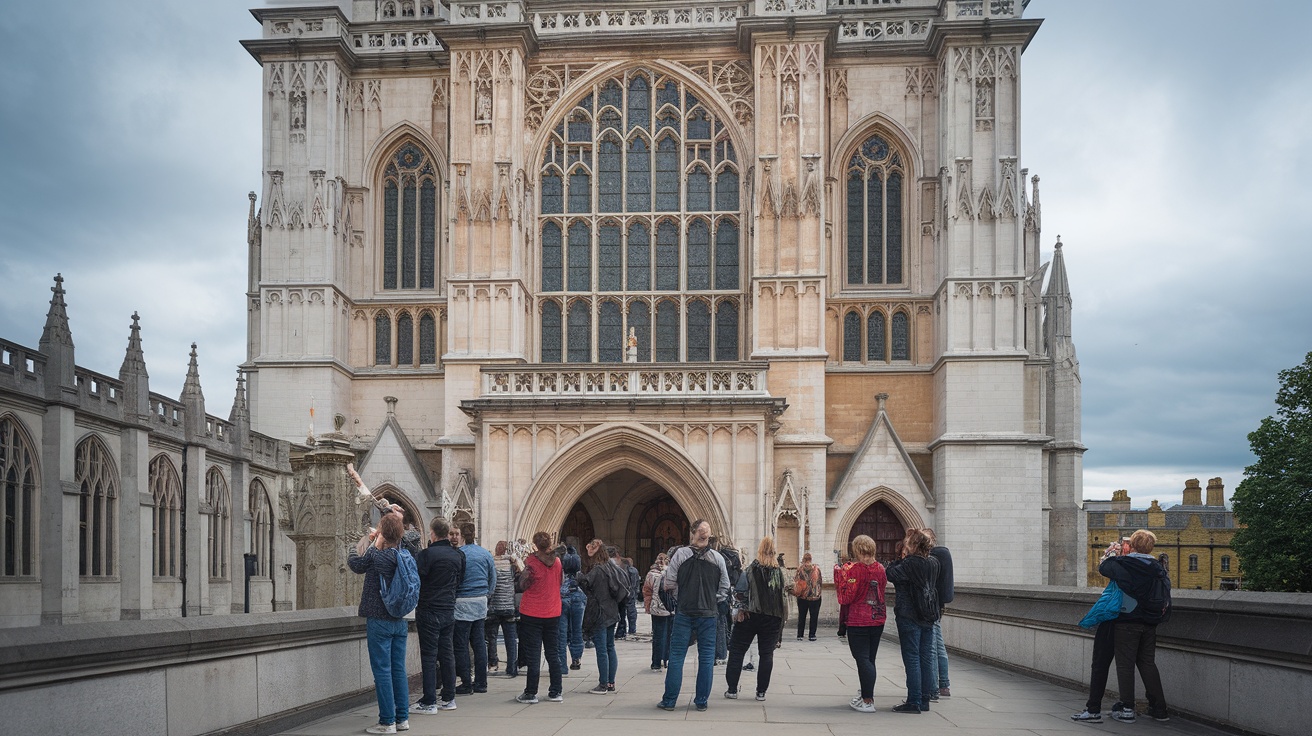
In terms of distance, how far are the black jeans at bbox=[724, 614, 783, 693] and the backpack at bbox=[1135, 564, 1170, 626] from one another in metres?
3.05

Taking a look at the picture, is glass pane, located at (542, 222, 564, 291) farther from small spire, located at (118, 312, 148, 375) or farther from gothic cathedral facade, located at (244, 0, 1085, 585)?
small spire, located at (118, 312, 148, 375)

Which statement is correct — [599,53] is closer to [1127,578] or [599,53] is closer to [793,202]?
[793,202]

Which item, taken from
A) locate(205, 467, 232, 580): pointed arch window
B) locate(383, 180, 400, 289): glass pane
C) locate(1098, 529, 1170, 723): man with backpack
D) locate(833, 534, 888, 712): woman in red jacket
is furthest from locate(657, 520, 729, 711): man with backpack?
locate(383, 180, 400, 289): glass pane

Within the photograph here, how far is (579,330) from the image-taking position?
29.5 meters

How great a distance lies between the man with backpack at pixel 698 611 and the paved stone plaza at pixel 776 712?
0.22 meters

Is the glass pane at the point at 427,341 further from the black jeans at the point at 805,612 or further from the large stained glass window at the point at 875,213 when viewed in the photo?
the black jeans at the point at 805,612

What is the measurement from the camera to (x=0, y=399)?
18.7 m

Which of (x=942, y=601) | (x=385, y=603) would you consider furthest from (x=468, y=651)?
(x=942, y=601)

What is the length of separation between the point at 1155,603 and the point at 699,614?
372 cm

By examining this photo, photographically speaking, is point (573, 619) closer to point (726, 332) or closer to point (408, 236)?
point (726, 332)

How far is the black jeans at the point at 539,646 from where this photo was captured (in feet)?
36.1

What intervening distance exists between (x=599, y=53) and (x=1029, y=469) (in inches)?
540

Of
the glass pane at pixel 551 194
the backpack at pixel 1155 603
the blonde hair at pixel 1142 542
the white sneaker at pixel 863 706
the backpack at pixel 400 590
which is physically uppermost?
the glass pane at pixel 551 194

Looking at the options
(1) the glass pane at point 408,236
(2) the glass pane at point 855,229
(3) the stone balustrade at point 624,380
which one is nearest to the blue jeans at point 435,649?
(3) the stone balustrade at point 624,380
